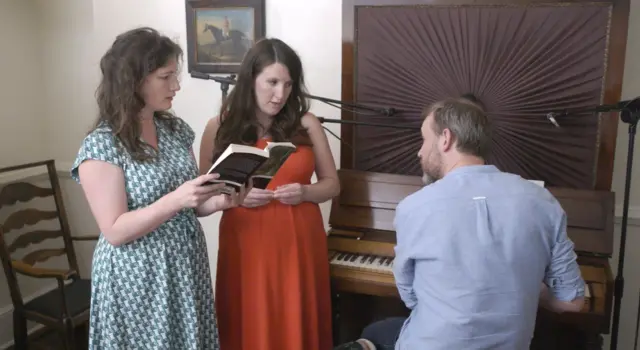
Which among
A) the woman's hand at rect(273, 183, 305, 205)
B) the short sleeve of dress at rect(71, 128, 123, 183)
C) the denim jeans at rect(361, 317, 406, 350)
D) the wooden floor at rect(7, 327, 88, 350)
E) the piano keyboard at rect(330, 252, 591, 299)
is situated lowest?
the wooden floor at rect(7, 327, 88, 350)

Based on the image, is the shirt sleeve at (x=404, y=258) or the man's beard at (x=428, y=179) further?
the man's beard at (x=428, y=179)

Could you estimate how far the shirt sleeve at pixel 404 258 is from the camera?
1354 millimetres

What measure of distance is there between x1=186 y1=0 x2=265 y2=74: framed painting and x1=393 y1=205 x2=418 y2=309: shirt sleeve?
151cm

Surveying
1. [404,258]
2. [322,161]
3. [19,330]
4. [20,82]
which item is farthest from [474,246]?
[20,82]

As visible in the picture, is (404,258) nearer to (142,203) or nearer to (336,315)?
(142,203)

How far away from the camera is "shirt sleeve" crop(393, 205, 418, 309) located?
1354 millimetres

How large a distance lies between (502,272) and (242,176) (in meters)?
0.70

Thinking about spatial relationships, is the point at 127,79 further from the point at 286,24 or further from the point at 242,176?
the point at 286,24

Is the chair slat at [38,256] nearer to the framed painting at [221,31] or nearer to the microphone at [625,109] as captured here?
the framed painting at [221,31]

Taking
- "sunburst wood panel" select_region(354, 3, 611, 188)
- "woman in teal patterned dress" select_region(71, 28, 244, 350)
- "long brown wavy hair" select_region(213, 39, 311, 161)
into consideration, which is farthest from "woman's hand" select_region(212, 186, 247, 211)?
"sunburst wood panel" select_region(354, 3, 611, 188)

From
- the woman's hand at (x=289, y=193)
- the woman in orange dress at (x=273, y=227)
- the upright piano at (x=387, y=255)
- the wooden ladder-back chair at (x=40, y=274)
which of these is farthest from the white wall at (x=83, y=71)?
the woman's hand at (x=289, y=193)

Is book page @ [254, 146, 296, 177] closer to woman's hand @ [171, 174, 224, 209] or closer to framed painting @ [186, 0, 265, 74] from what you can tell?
woman's hand @ [171, 174, 224, 209]

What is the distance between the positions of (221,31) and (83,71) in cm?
91

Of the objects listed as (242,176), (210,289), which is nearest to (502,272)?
(242,176)
